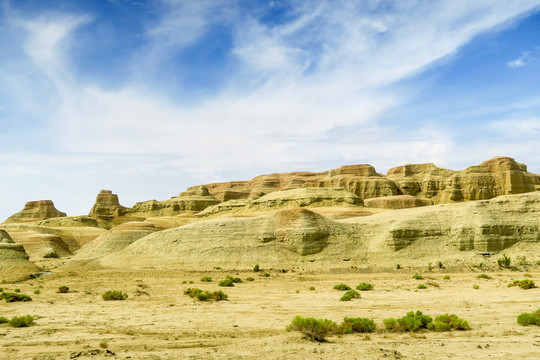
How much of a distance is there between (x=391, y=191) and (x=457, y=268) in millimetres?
87267

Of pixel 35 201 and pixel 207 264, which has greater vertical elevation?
pixel 35 201

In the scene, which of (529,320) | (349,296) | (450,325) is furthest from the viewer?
(349,296)

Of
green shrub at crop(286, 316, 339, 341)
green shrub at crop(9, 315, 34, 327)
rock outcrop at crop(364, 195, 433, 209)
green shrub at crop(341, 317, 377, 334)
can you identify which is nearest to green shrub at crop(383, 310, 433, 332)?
green shrub at crop(341, 317, 377, 334)

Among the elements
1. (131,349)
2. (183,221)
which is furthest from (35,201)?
(131,349)

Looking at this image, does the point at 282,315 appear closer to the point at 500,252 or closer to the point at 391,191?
the point at 500,252

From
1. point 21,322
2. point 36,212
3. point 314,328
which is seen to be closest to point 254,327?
point 314,328

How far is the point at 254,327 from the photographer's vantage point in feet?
48.7

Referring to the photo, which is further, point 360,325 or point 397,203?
point 397,203

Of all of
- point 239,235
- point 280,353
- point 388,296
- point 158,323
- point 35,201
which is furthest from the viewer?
point 35,201

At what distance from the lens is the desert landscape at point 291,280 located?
481 inches

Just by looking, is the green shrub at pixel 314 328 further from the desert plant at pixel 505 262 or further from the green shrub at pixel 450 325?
the desert plant at pixel 505 262

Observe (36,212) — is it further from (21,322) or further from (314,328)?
(314,328)

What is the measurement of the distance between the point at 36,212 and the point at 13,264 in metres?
139

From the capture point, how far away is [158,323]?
51.5 feet
